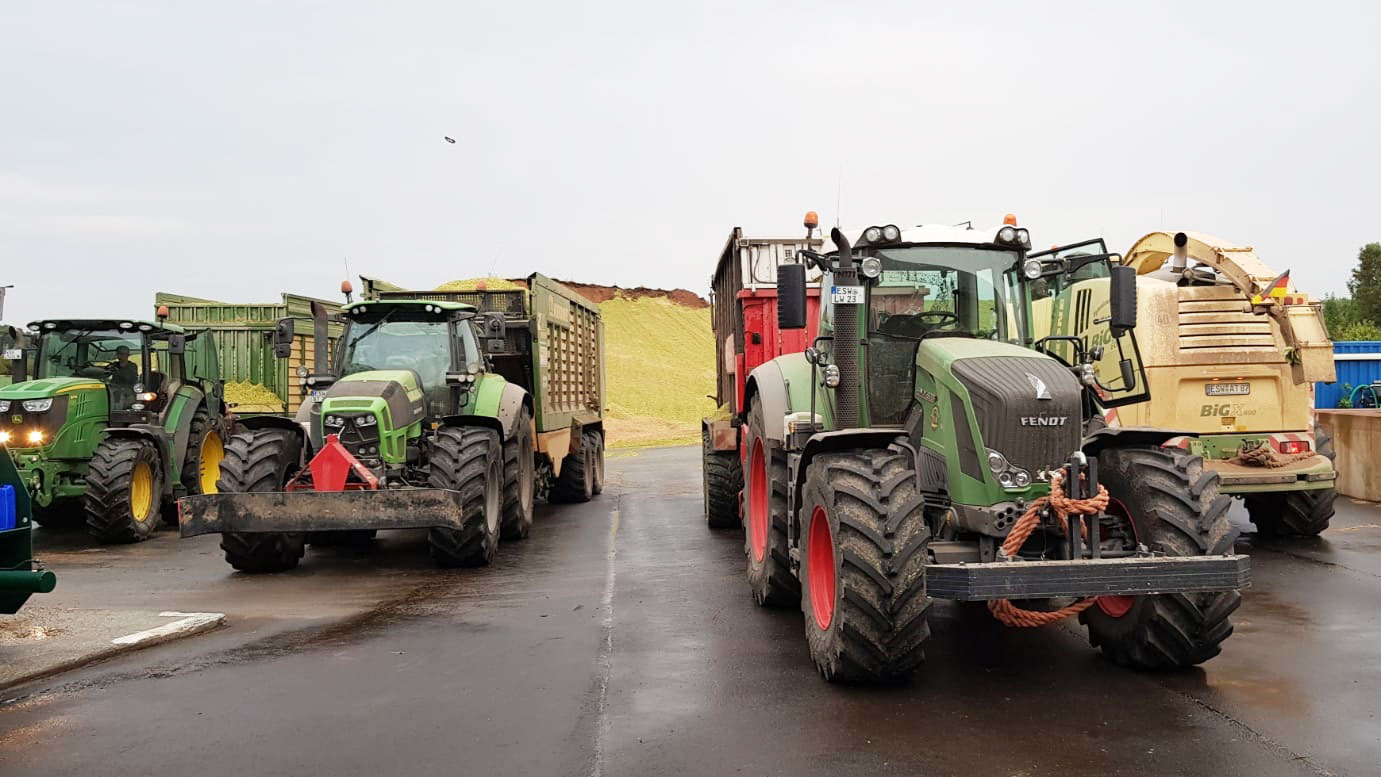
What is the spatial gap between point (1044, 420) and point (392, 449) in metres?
6.13

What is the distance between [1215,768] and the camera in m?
4.41

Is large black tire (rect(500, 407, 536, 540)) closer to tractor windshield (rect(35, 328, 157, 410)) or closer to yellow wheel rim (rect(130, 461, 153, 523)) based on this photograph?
yellow wheel rim (rect(130, 461, 153, 523))

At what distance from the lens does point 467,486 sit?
9336 millimetres

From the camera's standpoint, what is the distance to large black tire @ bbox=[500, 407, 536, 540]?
11.0 meters

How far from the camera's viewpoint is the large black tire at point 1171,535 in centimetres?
545

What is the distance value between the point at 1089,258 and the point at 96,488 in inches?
391

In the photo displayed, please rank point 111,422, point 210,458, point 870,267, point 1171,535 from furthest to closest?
point 210,458, point 111,422, point 870,267, point 1171,535

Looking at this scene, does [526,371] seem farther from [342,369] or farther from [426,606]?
[426,606]

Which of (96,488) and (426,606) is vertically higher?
(96,488)

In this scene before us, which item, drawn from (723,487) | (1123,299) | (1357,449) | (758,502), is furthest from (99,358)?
(1357,449)

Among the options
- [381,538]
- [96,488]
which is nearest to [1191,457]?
[381,538]

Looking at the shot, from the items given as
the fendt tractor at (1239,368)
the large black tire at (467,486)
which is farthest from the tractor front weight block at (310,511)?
the fendt tractor at (1239,368)

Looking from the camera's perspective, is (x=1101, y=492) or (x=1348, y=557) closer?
(x=1101, y=492)

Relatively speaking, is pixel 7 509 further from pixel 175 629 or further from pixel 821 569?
pixel 821 569
